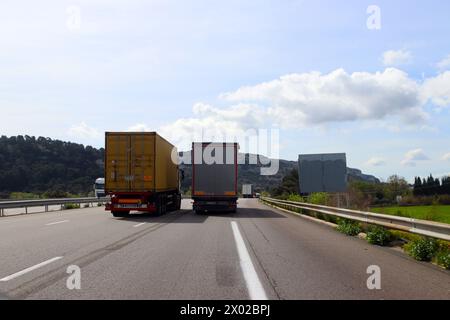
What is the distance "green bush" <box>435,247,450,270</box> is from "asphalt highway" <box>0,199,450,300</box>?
206 mm

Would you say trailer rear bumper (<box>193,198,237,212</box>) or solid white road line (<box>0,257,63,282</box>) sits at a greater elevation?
trailer rear bumper (<box>193,198,237,212</box>)

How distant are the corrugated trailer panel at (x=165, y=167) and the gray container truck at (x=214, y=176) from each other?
166cm

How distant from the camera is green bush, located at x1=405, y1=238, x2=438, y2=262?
9.95m

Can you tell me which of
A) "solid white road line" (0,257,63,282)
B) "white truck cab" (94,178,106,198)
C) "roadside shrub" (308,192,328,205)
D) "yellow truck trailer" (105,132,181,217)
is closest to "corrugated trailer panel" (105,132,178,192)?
"yellow truck trailer" (105,132,181,217)

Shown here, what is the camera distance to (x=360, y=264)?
9438 millimetres


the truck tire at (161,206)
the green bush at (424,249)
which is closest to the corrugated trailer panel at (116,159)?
the truck tire at (161,206)

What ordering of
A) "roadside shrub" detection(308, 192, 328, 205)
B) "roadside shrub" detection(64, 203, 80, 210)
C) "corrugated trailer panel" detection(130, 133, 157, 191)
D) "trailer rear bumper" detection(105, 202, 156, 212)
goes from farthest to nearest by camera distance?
"roadside shrub" detection(64, 203, 80, 210) → "roadside shrub" detection(308, 192, 328, 205) → "corrugated trailer panel" detection(130, 133, 157, 191) → "trailer rear bumper" detection(105, 202, 156, 212)

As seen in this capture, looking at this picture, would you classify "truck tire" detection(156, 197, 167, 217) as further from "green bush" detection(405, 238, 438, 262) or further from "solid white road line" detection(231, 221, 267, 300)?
"green bush" detection(405, 238, 438, 262)

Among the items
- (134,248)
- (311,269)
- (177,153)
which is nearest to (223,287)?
(311,269)

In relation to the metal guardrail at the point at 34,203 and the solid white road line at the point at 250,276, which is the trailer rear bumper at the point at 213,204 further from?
the solid white road line at the point at 250,276

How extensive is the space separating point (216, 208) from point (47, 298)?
20.9m

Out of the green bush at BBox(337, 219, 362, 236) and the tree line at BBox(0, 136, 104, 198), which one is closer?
the green bush at BBox(337, 219, 362, 236)

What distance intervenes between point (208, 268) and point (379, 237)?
5.80 metres

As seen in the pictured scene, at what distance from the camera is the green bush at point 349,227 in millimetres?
15281
